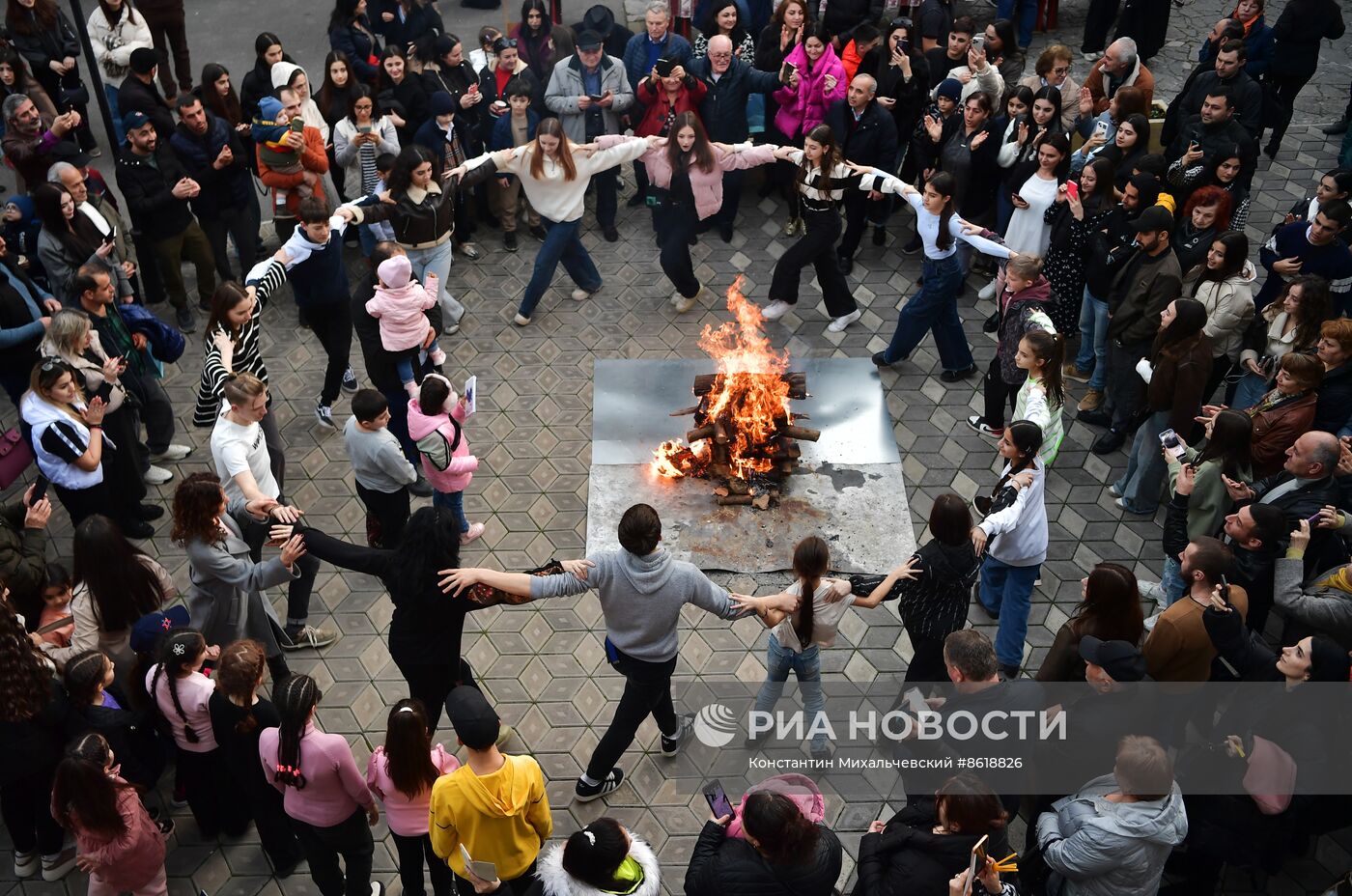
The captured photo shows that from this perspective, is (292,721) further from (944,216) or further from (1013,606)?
(944,216)

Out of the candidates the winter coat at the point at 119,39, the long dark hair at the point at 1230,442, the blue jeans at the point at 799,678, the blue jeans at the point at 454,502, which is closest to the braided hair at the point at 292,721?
the blue jeans at the point at 799,678

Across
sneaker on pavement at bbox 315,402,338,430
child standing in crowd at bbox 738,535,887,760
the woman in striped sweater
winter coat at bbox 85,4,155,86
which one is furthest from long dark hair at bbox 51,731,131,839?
winter coat at bbox 85,4,155,86

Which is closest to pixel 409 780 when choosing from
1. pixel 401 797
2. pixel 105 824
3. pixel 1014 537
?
pixel 401 797

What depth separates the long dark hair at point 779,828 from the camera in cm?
458

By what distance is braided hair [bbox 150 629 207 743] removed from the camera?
567 cm

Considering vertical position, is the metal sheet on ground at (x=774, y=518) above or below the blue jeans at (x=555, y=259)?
below

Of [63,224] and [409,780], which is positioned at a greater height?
[63,224]

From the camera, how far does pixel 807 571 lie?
6.02 meters

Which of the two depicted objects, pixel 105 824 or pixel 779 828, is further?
pixel 105 824

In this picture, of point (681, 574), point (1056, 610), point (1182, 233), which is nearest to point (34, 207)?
point (681, 574)

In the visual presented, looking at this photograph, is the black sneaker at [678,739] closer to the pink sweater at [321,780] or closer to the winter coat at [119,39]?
the pink sweater at [321,780]

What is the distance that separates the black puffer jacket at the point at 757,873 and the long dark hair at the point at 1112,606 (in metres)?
2.04

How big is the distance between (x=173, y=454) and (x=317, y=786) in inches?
178

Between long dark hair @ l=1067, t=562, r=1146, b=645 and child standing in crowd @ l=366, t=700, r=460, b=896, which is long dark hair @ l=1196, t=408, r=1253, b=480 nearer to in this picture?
long dark hair @ l=1067, t=562, r=1146, b=645
